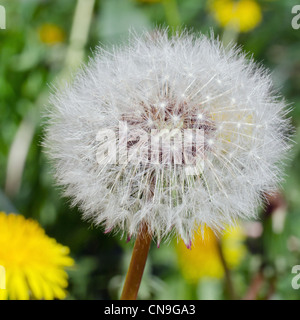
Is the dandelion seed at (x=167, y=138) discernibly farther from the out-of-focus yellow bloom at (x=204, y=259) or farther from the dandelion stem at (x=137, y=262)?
the out-of-focus yellow bloom at (x=204, y=259)

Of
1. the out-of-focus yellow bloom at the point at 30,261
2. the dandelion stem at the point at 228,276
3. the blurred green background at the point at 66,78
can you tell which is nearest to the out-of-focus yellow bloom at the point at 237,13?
the blurred green background at the point at 66,78

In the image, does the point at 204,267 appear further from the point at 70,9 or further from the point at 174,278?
the point at 70,9

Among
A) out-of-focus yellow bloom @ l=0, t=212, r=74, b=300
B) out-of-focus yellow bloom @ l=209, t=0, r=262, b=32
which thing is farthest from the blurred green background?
out-of-focus yellow bloom @ l=0, t=212, r=74, b=300

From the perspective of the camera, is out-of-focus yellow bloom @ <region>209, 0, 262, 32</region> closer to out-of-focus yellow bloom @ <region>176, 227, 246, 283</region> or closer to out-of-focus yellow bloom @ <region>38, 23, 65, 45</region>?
out-of-focus yellow bloom @ <region>38, 23, 65, 45</region>

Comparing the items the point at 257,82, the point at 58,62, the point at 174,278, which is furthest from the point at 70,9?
the point at 257,82

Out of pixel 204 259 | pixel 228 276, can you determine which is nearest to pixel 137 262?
pixel 228 276

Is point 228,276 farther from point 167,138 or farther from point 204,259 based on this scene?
point 167,138

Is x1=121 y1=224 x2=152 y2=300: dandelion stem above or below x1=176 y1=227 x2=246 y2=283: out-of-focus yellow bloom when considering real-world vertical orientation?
above
